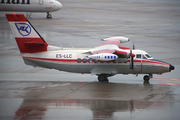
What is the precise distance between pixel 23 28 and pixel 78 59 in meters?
4.78

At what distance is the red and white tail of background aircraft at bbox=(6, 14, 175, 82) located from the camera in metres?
25.7

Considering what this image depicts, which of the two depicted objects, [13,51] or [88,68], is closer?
[88,68]

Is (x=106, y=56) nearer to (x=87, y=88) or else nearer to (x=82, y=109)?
(x=87, y=88)

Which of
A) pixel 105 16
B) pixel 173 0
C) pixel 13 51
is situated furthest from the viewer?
pixel 173 0

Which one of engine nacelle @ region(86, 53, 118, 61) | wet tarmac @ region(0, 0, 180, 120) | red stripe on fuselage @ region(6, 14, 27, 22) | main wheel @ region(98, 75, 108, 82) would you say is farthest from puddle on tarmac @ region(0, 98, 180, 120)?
red stripe on fuselage @ region(6, 14, 27, 22)

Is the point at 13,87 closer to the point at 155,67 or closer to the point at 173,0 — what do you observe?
the point at 155,67

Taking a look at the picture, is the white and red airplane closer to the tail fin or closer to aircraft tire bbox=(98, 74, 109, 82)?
the tail fin

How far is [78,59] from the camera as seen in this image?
85.3ft

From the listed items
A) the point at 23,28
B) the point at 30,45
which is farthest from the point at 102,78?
the point at 23,28

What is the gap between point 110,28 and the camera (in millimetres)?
52281

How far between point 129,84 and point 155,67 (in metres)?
2.32

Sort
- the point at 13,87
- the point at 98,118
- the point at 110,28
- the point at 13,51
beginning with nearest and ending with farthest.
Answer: the point at 98,118 → the point at 13,87 → the point at 13,51 → the point at 110,28

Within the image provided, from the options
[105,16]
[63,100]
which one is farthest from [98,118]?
[105,16]

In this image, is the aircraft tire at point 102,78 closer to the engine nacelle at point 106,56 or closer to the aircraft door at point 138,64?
the aircraft door at point 138,64
